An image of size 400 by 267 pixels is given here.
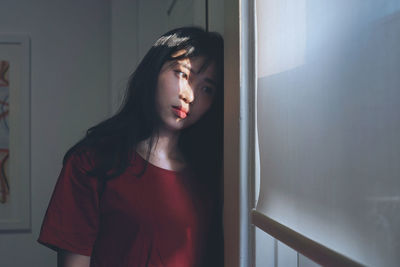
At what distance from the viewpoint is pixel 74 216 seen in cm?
76

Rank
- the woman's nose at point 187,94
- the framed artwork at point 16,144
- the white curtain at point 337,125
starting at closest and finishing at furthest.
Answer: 1. the white curtain at point 337,125
2. the woman's nose at point 187,94
3. the framed artwork at point 16,144

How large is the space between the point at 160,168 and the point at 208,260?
202mm

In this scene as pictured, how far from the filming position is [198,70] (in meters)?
0.72

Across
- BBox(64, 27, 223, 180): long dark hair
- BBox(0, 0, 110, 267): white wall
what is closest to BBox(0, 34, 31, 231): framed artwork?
BBox(0, 0, 110, 267): white wall

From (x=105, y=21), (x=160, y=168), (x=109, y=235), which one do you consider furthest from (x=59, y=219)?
(x=105, y=21)

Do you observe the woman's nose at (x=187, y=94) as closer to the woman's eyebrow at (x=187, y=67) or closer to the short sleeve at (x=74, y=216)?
the woman's eyebrow at (x=187, y=67)

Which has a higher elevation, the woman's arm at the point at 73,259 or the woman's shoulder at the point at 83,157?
the woman's shoulder at the point at 83,157

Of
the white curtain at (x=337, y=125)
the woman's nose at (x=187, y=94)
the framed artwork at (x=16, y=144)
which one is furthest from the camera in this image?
the framed artwork at (x=16, y=144)

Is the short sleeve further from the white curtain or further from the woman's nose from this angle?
the white curtain

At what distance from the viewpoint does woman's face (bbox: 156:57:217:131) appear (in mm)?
710

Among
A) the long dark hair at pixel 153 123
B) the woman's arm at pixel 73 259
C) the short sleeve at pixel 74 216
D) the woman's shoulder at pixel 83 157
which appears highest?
the long dark hair at pixel 153 123

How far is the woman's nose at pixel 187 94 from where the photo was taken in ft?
2.31

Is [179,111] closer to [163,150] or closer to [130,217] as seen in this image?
[163,150]

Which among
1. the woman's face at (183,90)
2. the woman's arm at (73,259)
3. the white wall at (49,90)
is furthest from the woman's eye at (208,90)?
the white wall at (49,90)
